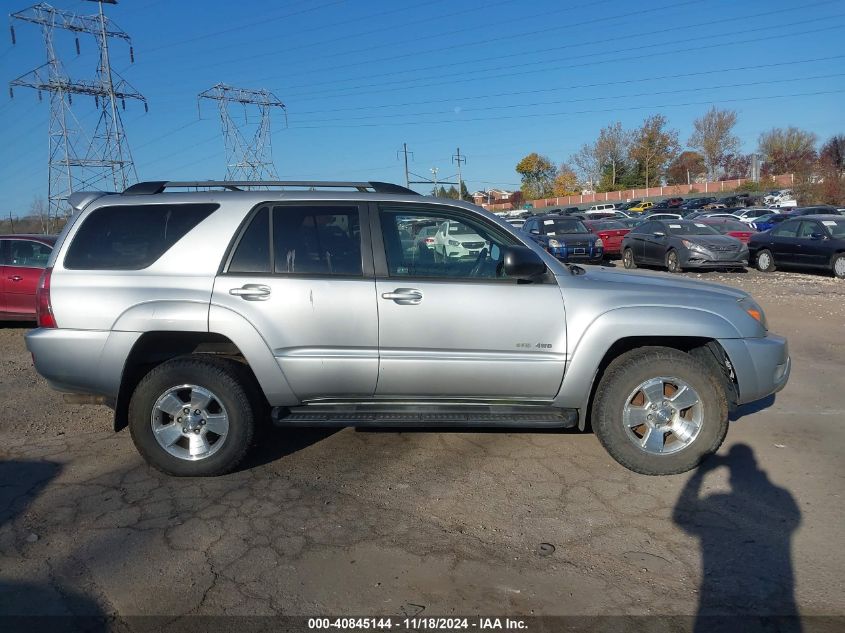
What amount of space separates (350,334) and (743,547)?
2.60m

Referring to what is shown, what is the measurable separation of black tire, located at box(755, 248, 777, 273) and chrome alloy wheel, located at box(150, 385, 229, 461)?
16.1m

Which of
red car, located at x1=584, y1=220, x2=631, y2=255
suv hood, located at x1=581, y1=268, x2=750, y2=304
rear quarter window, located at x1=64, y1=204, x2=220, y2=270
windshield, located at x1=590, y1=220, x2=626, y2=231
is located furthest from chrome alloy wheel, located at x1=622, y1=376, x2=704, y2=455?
windshield, located at x1=590, y1=220, x2=626, y2=231

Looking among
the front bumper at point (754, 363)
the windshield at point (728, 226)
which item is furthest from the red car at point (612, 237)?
the front bumper at point (754, 363)

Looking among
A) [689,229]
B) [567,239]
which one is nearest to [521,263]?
[567,239]

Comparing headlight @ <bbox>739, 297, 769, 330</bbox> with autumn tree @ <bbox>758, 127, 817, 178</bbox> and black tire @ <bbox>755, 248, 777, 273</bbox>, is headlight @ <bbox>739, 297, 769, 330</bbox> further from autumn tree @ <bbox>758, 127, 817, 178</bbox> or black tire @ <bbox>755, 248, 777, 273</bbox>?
autumn tree @ <bbox>758, 127, 817, 178</bbox>

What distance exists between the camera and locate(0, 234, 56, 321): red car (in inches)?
380

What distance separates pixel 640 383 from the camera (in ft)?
14.1

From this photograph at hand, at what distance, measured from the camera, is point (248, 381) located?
4.41 meters

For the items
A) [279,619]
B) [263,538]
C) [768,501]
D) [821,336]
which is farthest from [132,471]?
[821,336]

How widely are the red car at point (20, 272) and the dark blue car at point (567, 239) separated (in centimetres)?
1140

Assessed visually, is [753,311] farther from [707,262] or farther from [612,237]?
[612,237]

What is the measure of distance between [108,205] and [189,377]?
1.35 metres

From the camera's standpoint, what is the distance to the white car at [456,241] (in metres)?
4.48

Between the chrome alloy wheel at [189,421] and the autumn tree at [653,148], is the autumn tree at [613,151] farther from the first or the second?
the chrome alloy wheel at [189,421]
